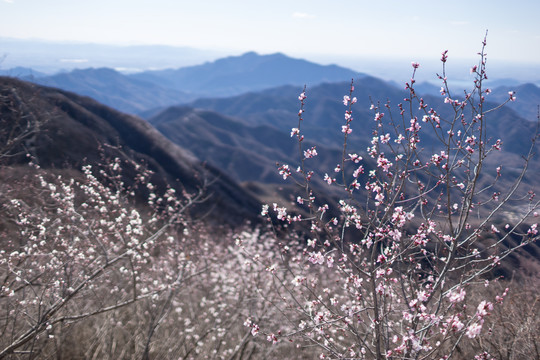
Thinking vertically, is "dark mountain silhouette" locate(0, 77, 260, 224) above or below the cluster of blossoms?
below

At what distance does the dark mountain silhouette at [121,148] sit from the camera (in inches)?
1783

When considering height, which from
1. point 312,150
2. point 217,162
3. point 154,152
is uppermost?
point 312,150

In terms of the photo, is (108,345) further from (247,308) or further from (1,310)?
(247,308)

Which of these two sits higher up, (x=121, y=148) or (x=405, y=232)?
(x=405, y=232)

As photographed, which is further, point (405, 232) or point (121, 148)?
point (121, 148)

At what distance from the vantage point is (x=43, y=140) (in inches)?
1716

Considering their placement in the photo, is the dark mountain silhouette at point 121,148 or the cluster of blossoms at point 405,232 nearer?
the cluster of blossoms at point 405,232

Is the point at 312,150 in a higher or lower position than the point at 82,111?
higher

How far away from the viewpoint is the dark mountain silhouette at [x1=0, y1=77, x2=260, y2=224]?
45297mm

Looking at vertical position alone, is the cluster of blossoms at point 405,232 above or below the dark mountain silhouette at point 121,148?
above

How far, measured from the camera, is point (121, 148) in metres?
46.2

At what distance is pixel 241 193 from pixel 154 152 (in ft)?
58.8

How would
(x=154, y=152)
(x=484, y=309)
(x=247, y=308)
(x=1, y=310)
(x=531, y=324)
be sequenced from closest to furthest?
(x=484, y=309) → (x=531, y=324) → (x=1, y=310) → (x=247, y=308) → (x=154, y=152)

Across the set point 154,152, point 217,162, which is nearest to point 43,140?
point 154,152
